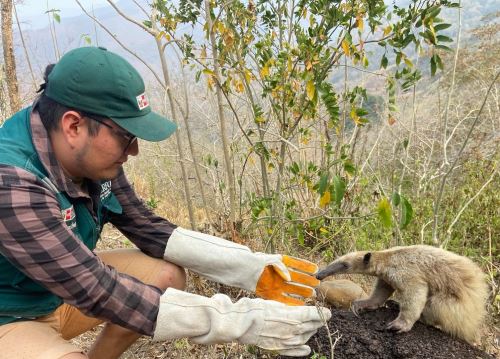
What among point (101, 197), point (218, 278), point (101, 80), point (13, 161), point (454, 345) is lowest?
point (454, 345)

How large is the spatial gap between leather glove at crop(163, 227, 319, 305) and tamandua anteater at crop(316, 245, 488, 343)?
461mm

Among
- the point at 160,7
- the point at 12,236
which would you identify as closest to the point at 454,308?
the point at 12,236

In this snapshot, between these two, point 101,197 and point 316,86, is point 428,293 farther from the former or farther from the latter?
point 101,197

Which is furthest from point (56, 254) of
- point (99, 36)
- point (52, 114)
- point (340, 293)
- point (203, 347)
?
point (99, 36)

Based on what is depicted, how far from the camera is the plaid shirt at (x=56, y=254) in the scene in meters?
1.96

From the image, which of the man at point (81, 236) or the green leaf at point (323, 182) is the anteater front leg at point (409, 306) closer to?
the man at point (81, 236)

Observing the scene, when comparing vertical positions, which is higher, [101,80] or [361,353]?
[101,80]

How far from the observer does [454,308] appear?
111 inches

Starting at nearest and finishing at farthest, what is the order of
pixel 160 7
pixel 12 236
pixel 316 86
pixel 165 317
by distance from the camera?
1. pixel 12 236
2. pixel 165 317
3. pixel 316 86
4. pixel 160 7

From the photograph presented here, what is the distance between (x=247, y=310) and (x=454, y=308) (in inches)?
51.6

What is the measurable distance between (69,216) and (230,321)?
3.11ft

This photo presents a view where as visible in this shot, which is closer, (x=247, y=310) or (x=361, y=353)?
(x=247, y=310)

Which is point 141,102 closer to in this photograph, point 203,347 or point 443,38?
point 443,38

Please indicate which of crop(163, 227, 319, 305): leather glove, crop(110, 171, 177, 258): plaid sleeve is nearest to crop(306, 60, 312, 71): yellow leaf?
crop(163, 227, 319, 305): leather glove
